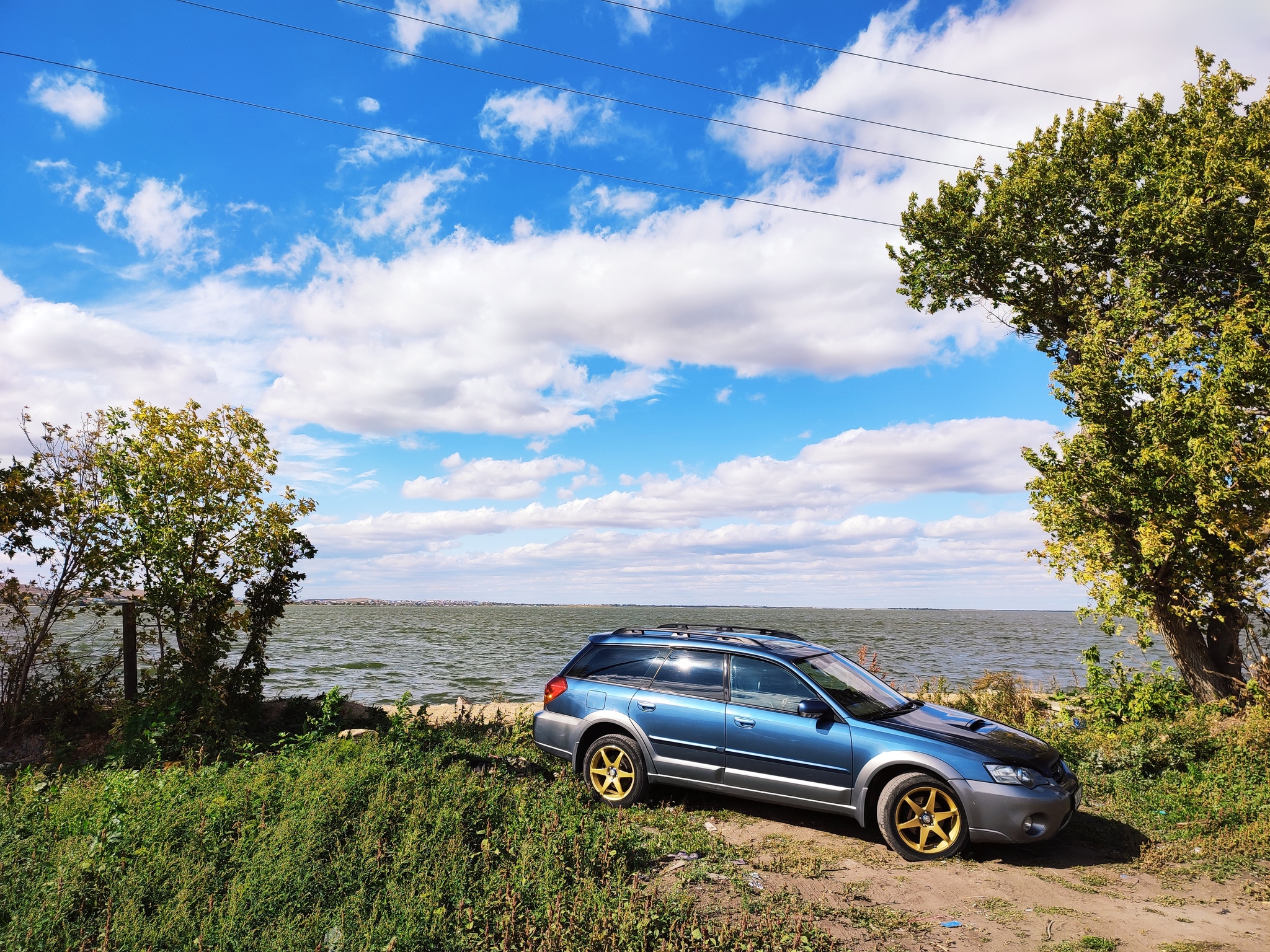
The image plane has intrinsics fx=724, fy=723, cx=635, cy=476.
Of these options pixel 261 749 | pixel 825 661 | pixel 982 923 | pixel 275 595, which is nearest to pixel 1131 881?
pixel 982 923

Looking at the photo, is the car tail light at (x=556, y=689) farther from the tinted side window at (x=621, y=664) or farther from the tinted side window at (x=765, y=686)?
the tinted side window at (x=765, y=686)

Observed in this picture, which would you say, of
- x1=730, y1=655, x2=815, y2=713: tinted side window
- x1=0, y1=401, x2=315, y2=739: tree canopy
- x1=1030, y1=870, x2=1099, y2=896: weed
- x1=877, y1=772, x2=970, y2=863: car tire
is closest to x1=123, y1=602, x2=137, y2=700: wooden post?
x1=0, y1=401, x2=315, y2=739: tree canopy

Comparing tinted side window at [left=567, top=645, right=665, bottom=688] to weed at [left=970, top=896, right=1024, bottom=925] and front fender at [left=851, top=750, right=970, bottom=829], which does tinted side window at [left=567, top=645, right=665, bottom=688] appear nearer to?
front fender at [left=851, top=750, right=970, bottom=829]

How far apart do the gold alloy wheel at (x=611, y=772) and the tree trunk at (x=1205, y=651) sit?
996 centimetres

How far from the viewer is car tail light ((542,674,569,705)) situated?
8164 millimetres

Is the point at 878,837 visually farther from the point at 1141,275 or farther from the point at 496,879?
the point at 1141,275

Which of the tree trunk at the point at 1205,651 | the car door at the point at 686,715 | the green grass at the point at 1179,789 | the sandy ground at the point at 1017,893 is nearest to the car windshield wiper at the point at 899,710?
the sandy ground at the point at 1017,893

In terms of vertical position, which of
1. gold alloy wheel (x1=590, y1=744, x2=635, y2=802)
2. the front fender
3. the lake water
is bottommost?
the lake water

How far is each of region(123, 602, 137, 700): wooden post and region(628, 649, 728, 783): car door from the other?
8205 millimetres

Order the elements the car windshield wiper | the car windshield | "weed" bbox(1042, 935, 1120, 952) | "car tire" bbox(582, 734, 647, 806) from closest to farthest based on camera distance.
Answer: "weed" bbox(1042, 935, 1120, 952) → the car windshield wiper → the car windshield → "car tire" bbox(582, 734, 647, 806)

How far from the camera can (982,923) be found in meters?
4.96

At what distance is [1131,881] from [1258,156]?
12.6 meters

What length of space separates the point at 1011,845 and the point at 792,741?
219cm

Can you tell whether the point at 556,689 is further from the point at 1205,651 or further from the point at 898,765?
the point at 1205,651
